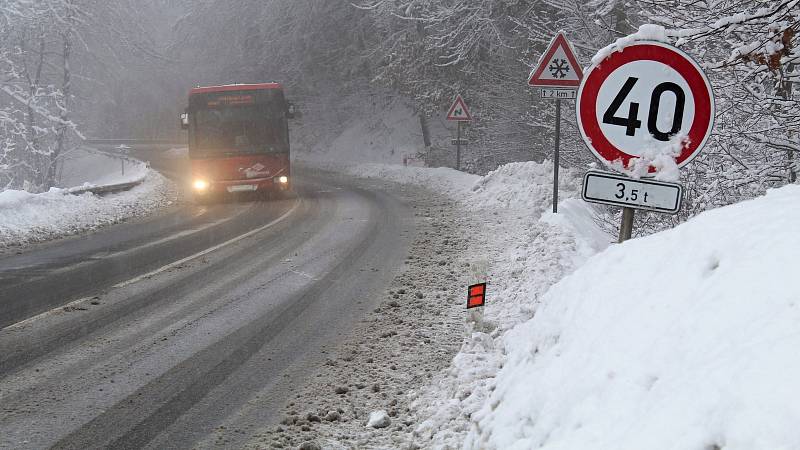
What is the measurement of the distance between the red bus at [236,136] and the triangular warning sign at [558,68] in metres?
9.15

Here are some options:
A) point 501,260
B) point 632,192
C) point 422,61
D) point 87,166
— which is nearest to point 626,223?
point 632,192

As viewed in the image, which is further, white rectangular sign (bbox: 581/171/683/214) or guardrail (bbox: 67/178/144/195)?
guardrail (bbox: 67/178/144/195)

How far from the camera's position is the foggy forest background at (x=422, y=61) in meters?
5.88

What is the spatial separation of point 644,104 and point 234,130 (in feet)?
47.7

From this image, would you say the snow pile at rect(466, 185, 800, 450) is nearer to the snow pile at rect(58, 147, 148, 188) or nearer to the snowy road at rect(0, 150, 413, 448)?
the snowy road at rect(0, 150, 413, 448)

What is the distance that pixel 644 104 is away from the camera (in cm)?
348

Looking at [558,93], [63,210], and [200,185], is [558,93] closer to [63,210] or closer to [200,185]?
[200,185]

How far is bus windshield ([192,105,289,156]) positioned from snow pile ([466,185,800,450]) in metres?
14.2

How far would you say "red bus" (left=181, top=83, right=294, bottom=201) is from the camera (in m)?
16.5

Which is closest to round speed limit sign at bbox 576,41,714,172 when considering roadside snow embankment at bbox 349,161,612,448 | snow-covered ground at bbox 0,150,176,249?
roadside snow embankment at bbox 349,161,612,448

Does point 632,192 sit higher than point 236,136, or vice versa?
point 236,136

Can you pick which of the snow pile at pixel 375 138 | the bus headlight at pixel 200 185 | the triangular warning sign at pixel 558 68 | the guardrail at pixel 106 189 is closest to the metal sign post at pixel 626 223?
the triangular warning sign at pixel 558 68

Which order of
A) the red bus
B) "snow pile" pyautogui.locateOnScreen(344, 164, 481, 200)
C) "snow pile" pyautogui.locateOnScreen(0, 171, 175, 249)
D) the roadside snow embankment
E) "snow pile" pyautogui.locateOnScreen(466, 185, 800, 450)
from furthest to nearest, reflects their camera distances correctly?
"snow pile" pyautogui.locateOnScreen(344, 164, 481, 200), the red bus, "snow pile" pyautogui.locateOnScreen(0, 171, 175, 249), the roadside snow embankment, "snow pile" pyautogui.locateOnScreen(466, 185, 800, 450)

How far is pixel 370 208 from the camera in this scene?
15.9m
